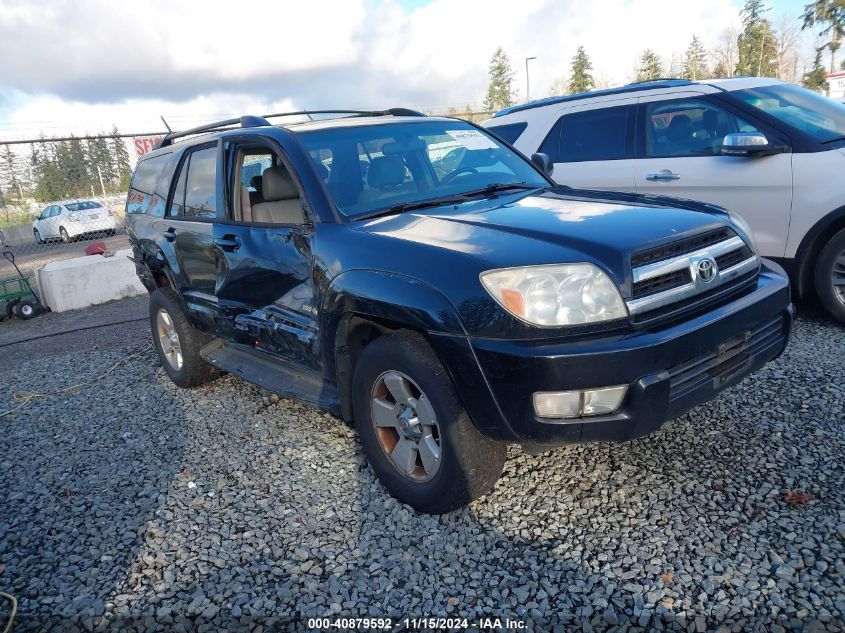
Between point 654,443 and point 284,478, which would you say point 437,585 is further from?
point 654,443

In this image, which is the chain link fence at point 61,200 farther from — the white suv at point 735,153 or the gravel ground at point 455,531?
the gravel ground at point 455,531

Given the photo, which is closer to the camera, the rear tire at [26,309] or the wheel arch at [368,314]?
the wheel arch at [368,314]

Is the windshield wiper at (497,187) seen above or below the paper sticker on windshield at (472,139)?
below

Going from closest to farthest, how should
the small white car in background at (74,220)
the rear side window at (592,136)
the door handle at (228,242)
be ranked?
the door handle at (228,242) → the rear side window at (592,136) → the small white car in background at (74,220)

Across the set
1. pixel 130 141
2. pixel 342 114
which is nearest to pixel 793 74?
pixel 130 141

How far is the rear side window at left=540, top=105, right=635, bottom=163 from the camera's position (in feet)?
19.4

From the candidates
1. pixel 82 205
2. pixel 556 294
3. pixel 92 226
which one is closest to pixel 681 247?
pixel 556 294

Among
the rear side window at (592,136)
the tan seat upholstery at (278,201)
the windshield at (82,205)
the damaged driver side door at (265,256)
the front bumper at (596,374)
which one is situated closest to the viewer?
the front bumper at (596,374)

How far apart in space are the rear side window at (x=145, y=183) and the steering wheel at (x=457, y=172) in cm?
251

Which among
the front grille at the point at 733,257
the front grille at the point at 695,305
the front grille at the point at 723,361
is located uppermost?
the front grille at the point at 733,257

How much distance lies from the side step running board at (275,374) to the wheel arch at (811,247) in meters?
3.74

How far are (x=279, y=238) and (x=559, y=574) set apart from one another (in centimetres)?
221

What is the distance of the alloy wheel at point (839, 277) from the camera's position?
4.74 m

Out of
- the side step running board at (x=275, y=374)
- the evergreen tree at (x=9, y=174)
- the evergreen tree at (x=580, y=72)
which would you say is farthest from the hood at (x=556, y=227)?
the evergreen tree at (x=580, y=72)
